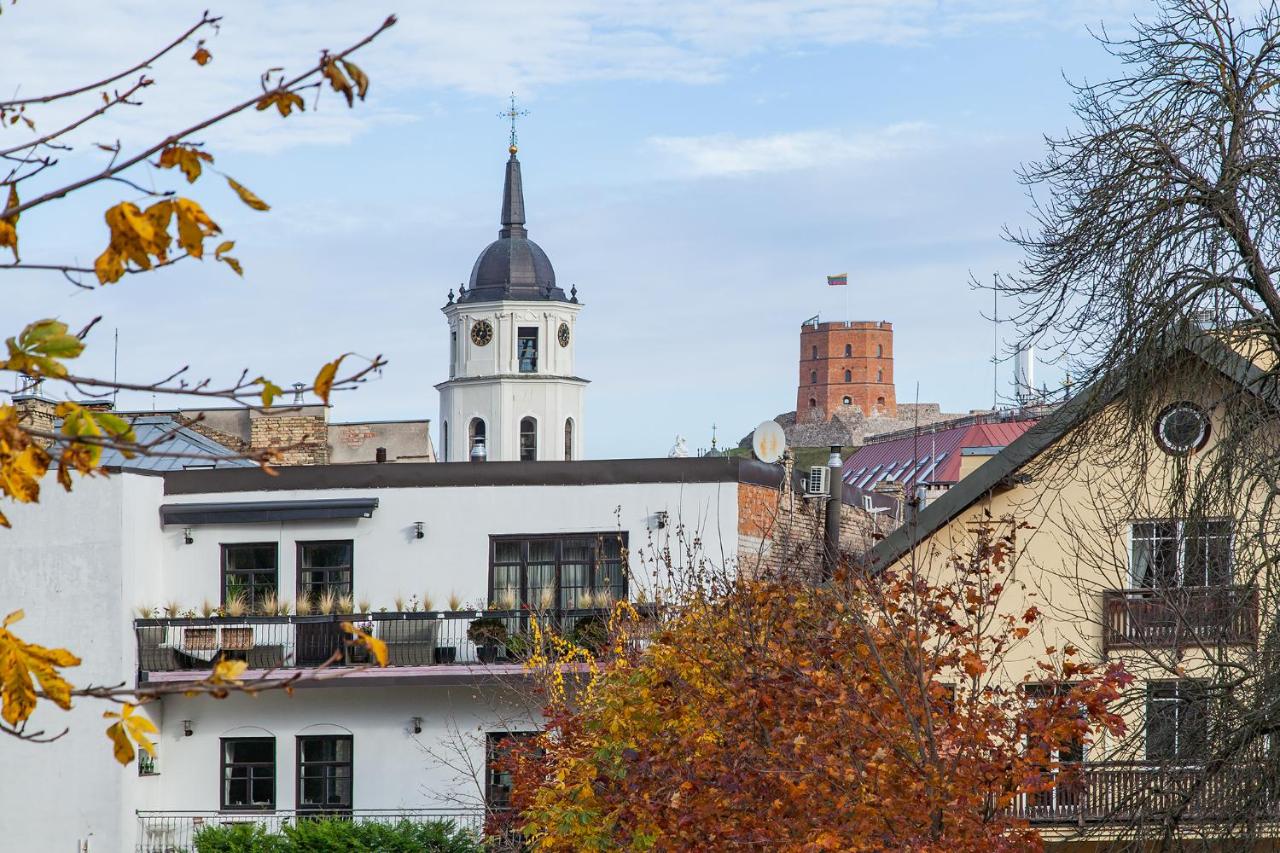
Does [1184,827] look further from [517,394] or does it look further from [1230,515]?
[517,394]

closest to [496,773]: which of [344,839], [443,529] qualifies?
[344,839]

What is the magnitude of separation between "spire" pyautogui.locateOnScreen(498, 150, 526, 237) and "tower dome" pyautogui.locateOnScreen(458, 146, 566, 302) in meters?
1.25

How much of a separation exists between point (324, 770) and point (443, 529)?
4509mm

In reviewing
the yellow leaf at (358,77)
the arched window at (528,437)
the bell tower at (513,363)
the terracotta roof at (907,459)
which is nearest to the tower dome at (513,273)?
the bell tower at (513,363)

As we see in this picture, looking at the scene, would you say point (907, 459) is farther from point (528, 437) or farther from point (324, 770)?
point (324, 770)

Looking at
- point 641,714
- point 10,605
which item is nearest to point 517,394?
point 10,605

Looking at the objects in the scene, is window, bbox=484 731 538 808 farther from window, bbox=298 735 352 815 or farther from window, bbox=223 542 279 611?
window, bbox=223 542 279 611

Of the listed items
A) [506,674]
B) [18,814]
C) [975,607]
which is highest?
[975,607]

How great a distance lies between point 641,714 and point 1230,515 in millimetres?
6258

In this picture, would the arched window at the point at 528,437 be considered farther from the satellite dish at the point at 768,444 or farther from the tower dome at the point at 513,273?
the satellite dish at the point at 768,444

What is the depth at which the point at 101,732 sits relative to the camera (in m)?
30.7

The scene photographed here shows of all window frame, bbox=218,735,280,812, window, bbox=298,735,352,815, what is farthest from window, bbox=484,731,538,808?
window frame, bbox=218,735,280,812

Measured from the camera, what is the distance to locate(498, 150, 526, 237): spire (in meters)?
119

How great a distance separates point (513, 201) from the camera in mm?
119500
